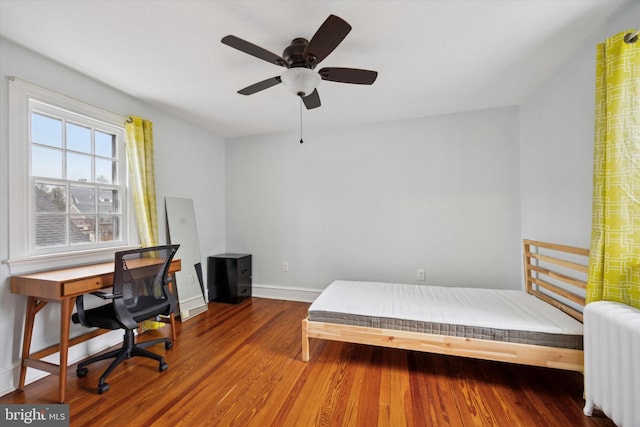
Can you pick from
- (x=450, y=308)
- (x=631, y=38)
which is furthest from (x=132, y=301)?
(x=631, y=38)

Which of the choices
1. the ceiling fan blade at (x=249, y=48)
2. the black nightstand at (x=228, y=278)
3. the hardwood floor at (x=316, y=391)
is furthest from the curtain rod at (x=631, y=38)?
the black nightstand at (x=228, y=278)

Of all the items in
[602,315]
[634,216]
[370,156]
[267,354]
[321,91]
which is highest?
[321,91]

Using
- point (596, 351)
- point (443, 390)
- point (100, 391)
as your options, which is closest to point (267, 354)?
point (100, 391)

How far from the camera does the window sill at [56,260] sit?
1782 millimetres

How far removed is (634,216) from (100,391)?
3.44m

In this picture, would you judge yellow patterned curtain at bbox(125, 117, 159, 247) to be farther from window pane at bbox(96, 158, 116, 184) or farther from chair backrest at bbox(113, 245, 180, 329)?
chair backrest at bbox(113, 245, 180, 329)

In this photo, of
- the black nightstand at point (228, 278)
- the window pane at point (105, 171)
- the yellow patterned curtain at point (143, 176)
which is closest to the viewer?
the window pane at point (105, 171)

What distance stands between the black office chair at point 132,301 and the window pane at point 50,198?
774mm

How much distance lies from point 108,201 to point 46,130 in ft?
2.38

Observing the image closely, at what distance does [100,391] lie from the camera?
1.69 meters

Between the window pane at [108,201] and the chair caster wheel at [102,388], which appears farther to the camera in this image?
the window pane at [108,201]

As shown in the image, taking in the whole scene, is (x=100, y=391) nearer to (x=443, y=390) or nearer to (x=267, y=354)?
(x=267, y=354)

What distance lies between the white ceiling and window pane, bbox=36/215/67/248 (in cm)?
125

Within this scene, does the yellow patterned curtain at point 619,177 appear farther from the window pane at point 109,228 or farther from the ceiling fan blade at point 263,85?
the window pane at point 109,228
